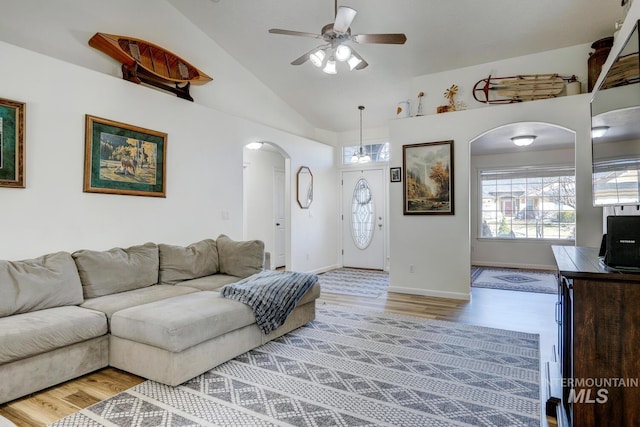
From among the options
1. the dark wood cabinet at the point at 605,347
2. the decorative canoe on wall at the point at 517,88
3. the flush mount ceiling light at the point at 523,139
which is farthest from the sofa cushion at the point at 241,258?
the flush mount ceiling light at the point at 523,139

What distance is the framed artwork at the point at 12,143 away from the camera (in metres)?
2.80

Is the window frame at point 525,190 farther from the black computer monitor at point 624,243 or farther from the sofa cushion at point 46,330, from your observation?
the sofa cushion at point 46,330

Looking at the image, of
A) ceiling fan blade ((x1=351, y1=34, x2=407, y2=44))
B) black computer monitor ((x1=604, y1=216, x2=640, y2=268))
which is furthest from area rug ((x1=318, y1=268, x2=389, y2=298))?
black computer monitor ((x1=604, y1=216, x2=640, y2=268))

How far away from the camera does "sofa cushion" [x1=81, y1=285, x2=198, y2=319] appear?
2.76 metres

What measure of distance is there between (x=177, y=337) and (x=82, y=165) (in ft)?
6.69

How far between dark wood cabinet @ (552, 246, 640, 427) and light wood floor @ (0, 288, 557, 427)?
0.60 m

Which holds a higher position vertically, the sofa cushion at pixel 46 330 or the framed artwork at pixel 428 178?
the framed artwork at pixel 428 178

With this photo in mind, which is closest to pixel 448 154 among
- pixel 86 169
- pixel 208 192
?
pixel 208 192

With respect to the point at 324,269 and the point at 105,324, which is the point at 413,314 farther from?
the point at 324,269

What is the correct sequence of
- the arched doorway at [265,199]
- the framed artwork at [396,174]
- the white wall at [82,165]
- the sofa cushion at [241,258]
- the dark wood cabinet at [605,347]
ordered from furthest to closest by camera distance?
1. the arched doorway at [265,199]
2. the framed artwork at [396,174]
3. the sofa cushion at [241,258]
4. the white wall at [82,165]
5. the dark wood cabinet at [605,347]

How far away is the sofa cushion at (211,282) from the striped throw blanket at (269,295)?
42 cm

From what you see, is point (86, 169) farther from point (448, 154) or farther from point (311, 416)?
point (448, 154)

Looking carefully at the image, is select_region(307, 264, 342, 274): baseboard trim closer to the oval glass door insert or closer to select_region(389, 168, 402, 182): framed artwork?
the oval glass door insert

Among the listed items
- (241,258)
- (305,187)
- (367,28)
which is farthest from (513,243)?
(241,258)
